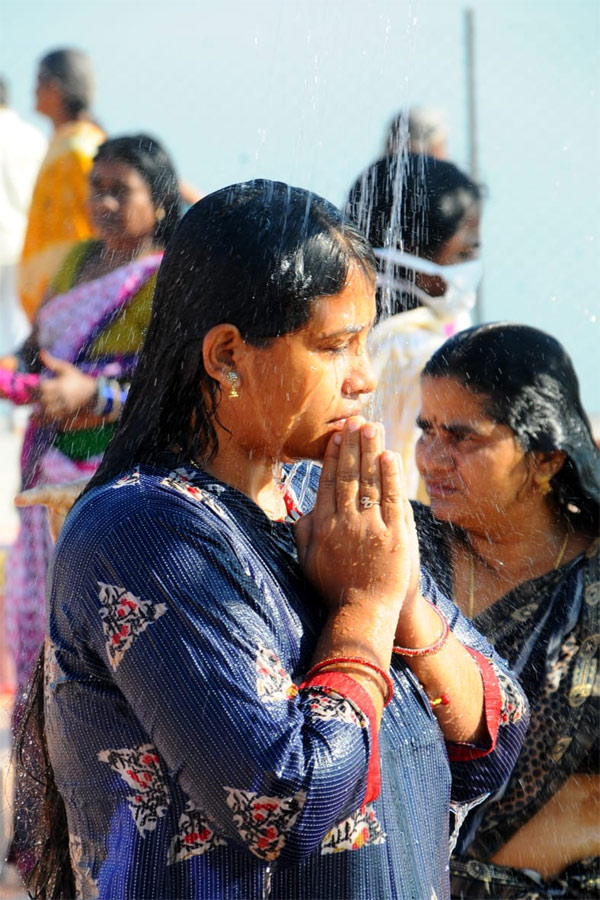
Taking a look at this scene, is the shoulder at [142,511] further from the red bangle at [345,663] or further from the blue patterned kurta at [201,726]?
the red bangle at [345,663]

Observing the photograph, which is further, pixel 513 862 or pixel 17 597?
pixel 17 597

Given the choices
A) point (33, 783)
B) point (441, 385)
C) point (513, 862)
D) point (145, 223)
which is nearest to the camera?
point (33, 783)

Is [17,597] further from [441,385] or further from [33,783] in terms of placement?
[33,783]

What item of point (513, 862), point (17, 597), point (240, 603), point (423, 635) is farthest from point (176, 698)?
point (17, 597)

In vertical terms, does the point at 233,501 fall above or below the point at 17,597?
above

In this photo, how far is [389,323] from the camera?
3656 mm

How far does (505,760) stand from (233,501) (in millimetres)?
656

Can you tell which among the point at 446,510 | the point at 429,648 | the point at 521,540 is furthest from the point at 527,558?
the point at 429,648

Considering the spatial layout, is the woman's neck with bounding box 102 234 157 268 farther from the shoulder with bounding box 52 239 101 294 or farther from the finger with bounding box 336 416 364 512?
the finger with bounding box 336 416 364 512

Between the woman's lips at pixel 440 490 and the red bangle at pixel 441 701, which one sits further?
the woman's lips at pixel 440 490

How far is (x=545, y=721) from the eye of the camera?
9.07 feet

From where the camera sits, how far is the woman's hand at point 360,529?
171 cm


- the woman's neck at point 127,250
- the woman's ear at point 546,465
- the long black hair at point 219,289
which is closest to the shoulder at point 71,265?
the woman's neck at point 127,250

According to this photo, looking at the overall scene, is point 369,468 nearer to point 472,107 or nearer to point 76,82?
point 472,107
